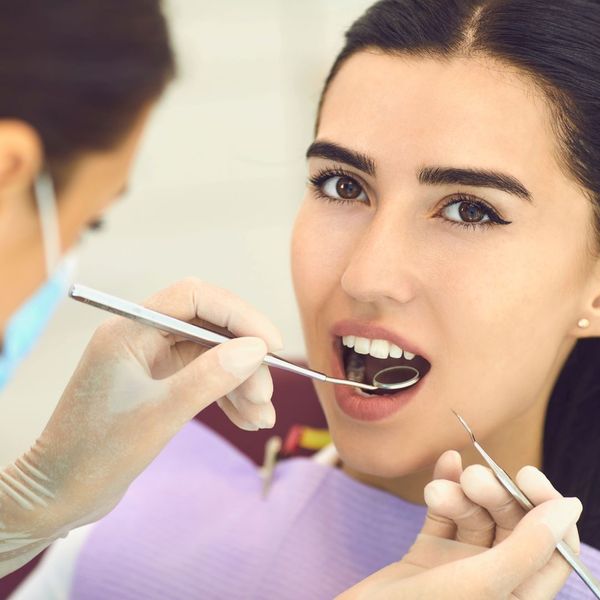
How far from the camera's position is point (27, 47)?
2.24 feet

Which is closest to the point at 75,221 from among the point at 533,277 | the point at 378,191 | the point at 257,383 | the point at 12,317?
the point at 12,317

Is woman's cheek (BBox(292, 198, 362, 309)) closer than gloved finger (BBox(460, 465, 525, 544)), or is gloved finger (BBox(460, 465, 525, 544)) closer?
gloved finger (BBox(460, 465, 525, 544))

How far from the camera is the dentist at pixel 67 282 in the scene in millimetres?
693

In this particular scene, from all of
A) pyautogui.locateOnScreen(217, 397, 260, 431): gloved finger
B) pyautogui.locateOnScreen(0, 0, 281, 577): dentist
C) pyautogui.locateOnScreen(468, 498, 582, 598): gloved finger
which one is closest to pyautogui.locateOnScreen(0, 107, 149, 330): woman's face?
pyautogui.locateOnScreen(0, 0, 281, 577): dentist

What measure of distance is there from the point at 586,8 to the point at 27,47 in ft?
1.98

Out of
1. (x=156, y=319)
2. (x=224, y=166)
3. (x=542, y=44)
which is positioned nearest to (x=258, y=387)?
(x=156, y=319)

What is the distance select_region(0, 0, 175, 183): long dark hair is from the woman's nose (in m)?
0.30

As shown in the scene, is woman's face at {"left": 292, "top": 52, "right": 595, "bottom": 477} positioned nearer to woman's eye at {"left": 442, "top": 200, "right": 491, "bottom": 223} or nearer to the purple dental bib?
woman's eye at {"left": 442, "top": 200, "right": 491, "bottom": 223}

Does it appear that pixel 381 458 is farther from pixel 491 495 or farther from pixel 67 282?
pixel 67 282

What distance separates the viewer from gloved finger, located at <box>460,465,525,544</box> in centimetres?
80

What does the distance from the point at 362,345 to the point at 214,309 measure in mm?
207

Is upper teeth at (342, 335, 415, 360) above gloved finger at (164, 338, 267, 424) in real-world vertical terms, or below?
below

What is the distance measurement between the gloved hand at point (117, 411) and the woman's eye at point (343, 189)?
0.26m

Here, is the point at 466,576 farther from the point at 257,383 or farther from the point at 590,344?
the point at 590,344
